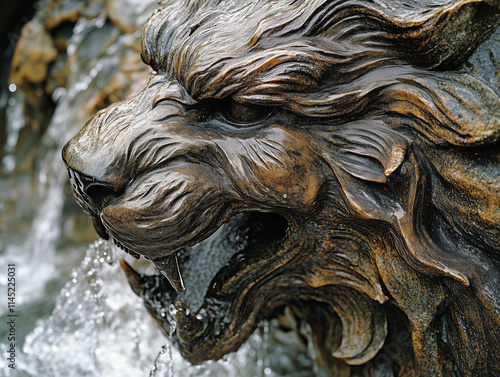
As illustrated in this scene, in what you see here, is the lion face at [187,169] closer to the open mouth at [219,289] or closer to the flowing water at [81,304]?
the open mouth at [219,289]

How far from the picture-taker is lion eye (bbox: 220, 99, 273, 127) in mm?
1339

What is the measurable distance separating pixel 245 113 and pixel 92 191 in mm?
471

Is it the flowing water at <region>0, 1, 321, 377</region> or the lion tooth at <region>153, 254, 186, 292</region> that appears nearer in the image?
the lion tooth at <region>153, 254, 186, 292</region>

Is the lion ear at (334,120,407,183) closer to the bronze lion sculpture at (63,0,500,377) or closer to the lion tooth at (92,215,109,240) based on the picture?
the bronze lion sculpture at (63,0,500,377)

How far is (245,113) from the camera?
1349 mm

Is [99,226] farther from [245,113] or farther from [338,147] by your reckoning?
[338,147]

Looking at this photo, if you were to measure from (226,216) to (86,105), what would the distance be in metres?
2.15

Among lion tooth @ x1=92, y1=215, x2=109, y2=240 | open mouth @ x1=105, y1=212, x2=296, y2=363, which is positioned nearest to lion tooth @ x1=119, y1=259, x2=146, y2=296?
open mouth @ x1=105, y1=212, x2=296, y2=363

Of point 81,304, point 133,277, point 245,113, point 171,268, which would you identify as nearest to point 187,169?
point 245,113

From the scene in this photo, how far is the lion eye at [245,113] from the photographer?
1.34m

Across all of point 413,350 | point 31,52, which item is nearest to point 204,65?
point 413,350

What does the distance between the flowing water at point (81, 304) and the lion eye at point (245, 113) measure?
3.04 ft

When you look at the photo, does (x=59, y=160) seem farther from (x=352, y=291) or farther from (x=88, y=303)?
(x=352, y=291)

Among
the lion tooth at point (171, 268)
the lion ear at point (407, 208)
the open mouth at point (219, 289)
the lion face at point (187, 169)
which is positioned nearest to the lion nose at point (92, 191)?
the lion face at point (187, 169)
